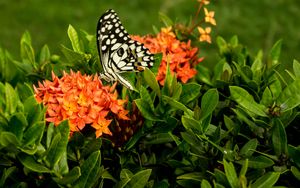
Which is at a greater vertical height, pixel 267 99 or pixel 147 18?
pixel 147 18

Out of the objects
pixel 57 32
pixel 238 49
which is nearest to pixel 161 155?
pixel 238 49


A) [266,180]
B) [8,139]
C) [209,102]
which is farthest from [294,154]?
[8,139]

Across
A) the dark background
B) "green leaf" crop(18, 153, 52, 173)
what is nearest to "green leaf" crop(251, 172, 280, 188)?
"green leaf" crop(18, 153, 52, 173)

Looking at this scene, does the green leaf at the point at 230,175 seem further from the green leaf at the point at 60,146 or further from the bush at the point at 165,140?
the green leaf at the point at 60,146

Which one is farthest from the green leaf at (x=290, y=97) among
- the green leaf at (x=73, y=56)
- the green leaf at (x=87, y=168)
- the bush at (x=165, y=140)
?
the green leaf at (x=73, y=56)

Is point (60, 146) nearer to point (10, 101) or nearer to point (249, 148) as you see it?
point (10, 101)

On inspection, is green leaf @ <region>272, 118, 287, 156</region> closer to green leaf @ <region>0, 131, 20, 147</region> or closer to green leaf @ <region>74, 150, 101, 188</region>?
green leaf @ <region>74, 150, 101, 188</region>

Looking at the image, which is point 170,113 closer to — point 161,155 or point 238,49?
point 161,155
